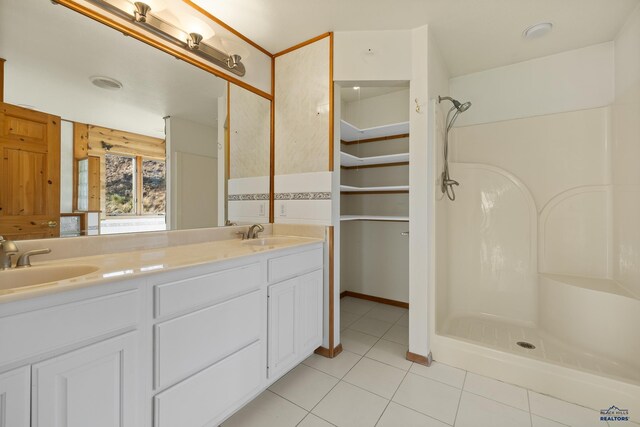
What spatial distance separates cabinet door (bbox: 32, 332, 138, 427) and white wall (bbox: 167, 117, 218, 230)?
0.91 m

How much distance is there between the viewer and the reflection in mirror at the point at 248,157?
2.16m

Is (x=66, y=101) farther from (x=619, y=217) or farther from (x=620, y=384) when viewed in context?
(x=619, y=217)

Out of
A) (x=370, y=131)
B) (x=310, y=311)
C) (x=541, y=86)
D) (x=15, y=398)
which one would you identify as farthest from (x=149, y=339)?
(x=541, y=86)

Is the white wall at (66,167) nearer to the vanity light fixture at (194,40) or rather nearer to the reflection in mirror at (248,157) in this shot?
the vanity light fixture at (194,40)

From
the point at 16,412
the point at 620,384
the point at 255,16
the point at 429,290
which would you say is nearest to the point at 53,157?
the point at 16,412

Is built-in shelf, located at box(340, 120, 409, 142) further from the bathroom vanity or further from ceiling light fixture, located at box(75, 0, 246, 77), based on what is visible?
the bathroom vanity

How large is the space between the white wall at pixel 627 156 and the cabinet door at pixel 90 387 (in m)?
2.93

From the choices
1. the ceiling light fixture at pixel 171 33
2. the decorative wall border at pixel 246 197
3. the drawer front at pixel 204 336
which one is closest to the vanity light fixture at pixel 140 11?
the ceiling light fixture at pixel 171 33

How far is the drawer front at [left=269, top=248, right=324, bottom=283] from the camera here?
1.63 metres

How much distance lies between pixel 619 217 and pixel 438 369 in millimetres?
1790

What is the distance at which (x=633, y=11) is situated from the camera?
1.84 meters

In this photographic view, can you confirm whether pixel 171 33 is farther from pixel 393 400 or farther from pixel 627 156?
pixel 627 156

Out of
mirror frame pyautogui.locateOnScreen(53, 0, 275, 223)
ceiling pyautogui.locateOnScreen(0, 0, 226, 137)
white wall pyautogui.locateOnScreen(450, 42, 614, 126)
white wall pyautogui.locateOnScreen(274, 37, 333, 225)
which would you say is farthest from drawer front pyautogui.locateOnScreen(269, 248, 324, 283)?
white wall pyautogui.locateOnScreen(450, 42, 614, 126)

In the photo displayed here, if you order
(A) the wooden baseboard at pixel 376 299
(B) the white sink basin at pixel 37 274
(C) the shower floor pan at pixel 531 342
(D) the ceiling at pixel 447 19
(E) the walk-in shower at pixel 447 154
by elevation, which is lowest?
(A) the wooden baseboard at pixel 376 299
